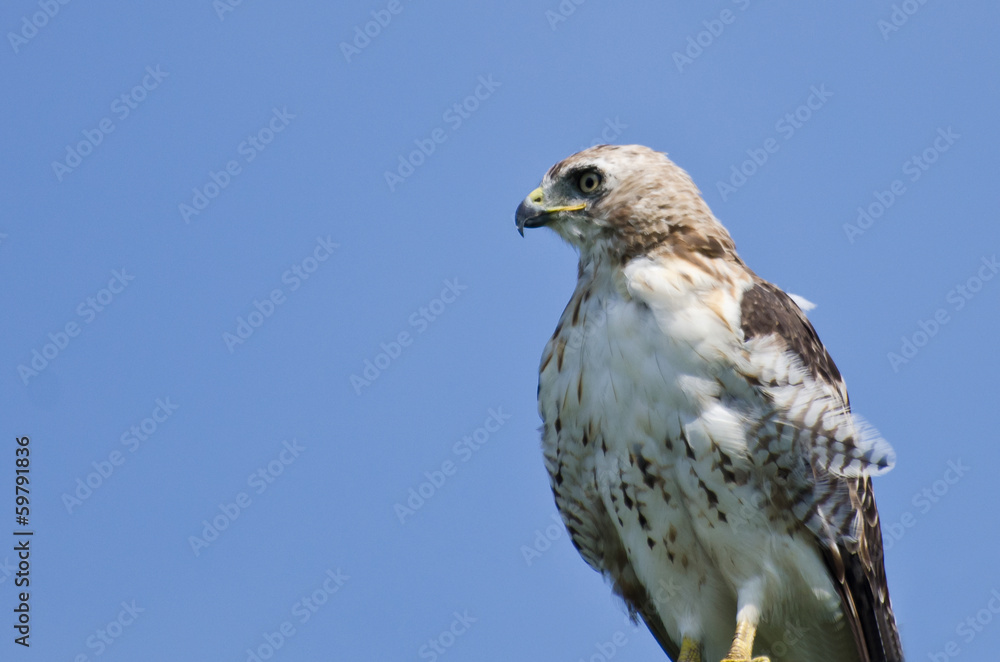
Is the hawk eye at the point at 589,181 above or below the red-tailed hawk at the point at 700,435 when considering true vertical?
above

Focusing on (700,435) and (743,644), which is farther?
(743,644)

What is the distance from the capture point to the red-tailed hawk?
5660mm

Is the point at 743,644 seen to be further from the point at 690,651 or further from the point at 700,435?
the point at 700,435

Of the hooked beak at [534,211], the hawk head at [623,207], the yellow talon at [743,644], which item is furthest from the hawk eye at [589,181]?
the yellow talon at [743,644]

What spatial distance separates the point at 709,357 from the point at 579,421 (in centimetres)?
82

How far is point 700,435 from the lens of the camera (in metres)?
5.59

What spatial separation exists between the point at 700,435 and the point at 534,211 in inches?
66.5

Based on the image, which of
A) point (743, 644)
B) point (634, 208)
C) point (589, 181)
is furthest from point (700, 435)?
point (589, 181)

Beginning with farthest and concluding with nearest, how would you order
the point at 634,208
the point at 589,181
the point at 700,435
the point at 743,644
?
1. the point at 589,181
2. the point at 634,208
3. the point at 743,644
4. the point at 700,435

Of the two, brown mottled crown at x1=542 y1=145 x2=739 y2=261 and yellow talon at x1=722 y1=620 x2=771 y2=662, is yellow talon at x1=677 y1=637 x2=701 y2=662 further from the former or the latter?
brown mottled crown at x1=542 y1=145 x2=739 y2=261

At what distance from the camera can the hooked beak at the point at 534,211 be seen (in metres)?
6.38

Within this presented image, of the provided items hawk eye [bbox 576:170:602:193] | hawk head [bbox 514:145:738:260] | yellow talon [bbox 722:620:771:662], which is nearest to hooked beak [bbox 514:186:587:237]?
hawk head [bbox 514:145:738:260]

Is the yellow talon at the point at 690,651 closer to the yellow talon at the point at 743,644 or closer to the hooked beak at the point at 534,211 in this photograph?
the yellow talon at the point at 743,644

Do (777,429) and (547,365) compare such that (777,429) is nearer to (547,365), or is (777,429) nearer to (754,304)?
(754,304)
